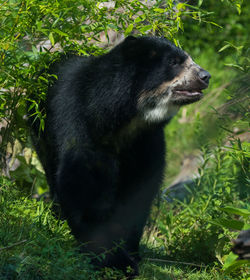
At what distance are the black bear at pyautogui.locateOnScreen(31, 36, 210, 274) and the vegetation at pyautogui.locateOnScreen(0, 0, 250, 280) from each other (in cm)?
18

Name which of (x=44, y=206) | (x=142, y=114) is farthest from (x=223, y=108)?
(x=44, y=206)

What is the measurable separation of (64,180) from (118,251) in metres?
0.74

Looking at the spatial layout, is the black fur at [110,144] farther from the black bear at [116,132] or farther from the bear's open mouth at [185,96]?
the bear's open mouth at [185,96]

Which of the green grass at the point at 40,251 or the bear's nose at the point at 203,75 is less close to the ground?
the bear's nose at the point at 203,75

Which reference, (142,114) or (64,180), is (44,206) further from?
(142,114)

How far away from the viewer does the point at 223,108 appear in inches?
146

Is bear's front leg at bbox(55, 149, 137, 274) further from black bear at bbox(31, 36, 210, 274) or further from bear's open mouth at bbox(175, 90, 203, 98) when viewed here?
bear's open mouth at bbox(175, 90, 203, 98)

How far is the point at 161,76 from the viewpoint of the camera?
4316 millimetres

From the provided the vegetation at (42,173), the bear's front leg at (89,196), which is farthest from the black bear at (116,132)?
the vegetation at (42,173)

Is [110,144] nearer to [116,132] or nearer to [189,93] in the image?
[116,132]

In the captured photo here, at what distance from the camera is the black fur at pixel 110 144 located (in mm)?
4117

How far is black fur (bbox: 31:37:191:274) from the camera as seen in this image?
412 centimetres

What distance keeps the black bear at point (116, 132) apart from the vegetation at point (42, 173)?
7.1 inches

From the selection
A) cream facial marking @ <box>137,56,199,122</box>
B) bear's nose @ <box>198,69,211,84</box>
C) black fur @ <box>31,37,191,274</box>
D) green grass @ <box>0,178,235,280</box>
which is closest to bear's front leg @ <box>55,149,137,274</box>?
black fur @ <box>31,37,191,274</box>
